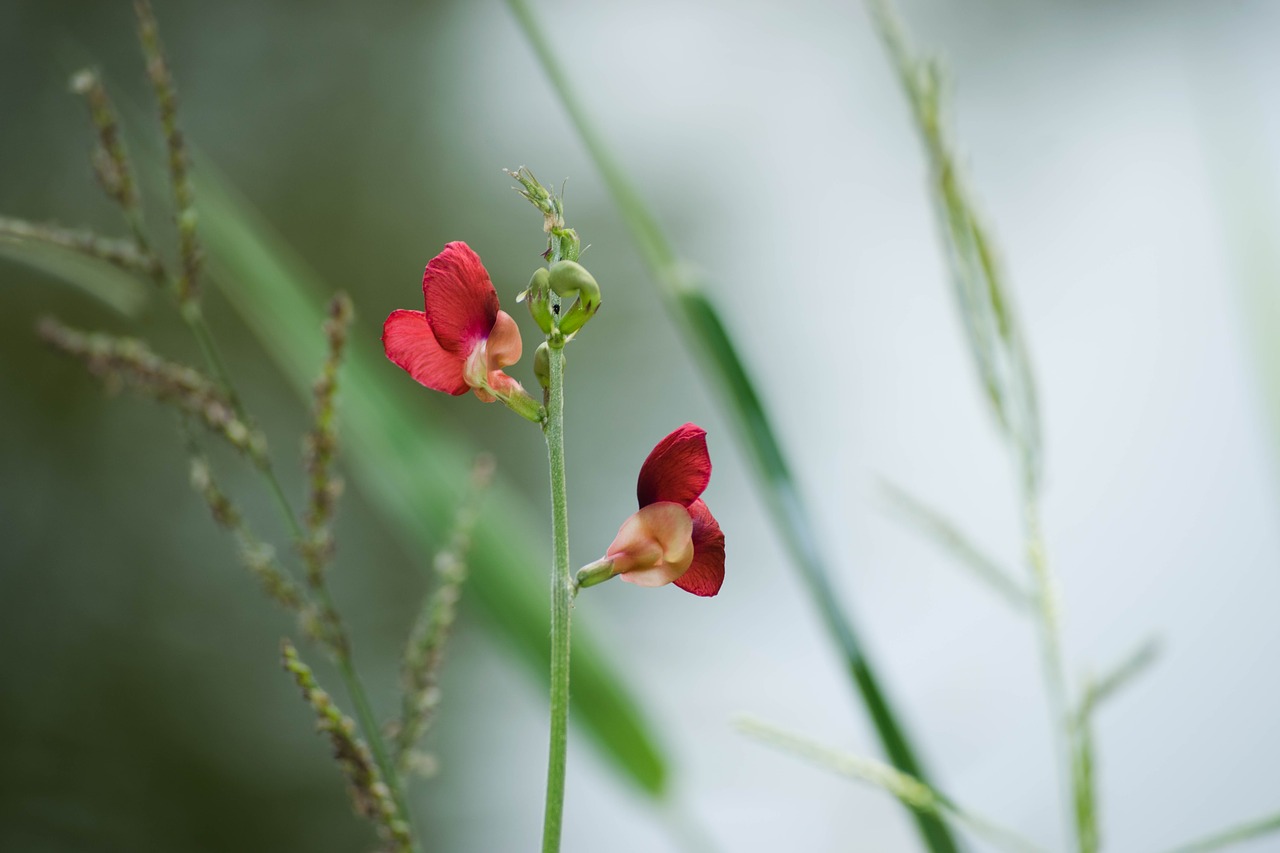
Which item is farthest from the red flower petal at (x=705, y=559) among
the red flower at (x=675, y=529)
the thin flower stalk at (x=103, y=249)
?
the thin flower stalk at (x=103, y=249)

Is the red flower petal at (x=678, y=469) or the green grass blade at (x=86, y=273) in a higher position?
the green grass blade at (x=86, y=273)

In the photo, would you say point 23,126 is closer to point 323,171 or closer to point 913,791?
point 323,171

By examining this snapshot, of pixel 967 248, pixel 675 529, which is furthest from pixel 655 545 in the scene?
pixel 967 248

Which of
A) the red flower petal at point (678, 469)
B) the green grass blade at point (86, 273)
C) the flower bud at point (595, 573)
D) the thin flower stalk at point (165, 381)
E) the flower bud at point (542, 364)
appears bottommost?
the flower bud at point (595, 573)

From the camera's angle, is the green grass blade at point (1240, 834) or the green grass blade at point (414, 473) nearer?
the green grass blade at point (1240, 834)

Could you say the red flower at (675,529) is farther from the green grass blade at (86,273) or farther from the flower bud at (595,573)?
the green grass blade at (86,273)

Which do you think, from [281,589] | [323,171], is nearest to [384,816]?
[281,589]
